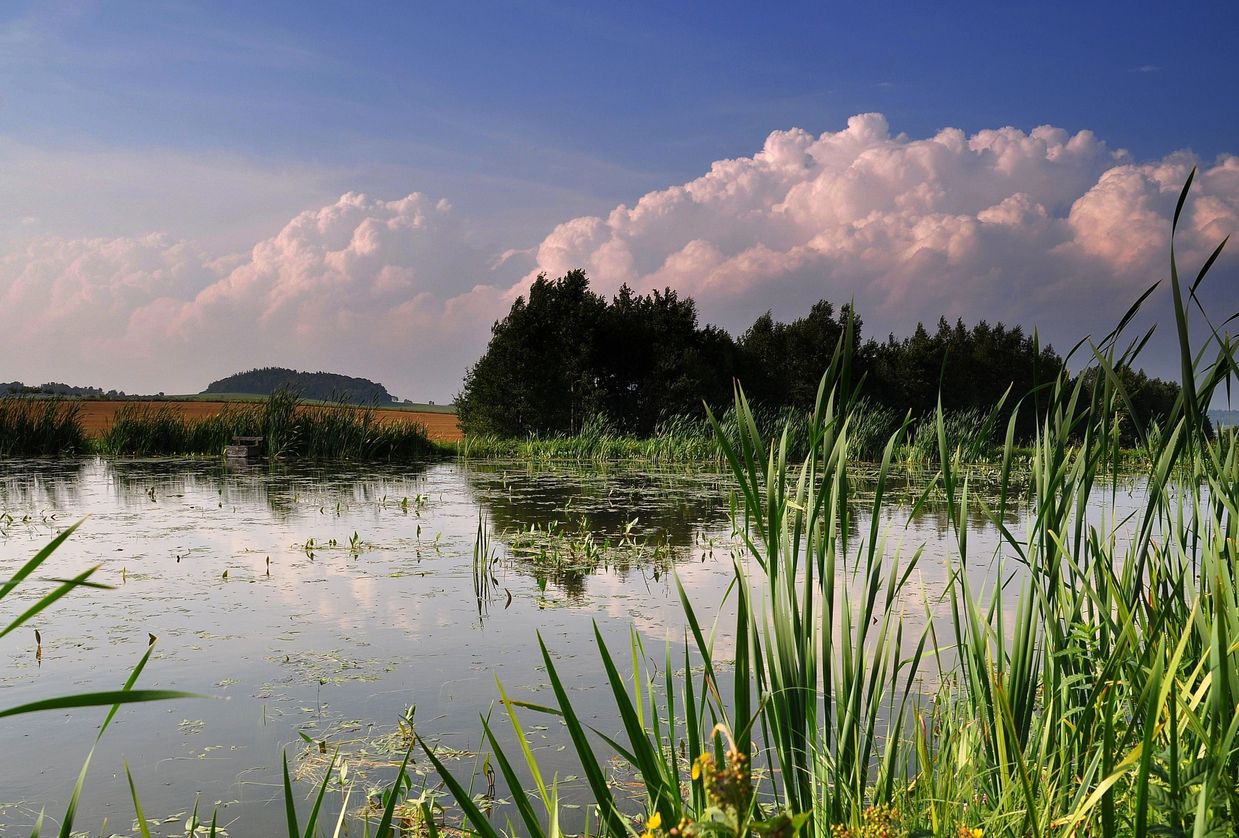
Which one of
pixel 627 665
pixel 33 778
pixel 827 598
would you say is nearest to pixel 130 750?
pixel 33 778

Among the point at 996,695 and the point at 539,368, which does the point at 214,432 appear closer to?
the point at 539,368

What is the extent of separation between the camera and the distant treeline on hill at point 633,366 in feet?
86.1

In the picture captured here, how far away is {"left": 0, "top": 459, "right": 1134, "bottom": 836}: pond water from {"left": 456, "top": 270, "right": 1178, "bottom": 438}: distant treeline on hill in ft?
49.5

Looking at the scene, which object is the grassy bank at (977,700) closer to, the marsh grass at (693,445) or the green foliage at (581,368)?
the marsh grass at (693,445)

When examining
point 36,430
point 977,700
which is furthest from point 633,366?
point 977,700

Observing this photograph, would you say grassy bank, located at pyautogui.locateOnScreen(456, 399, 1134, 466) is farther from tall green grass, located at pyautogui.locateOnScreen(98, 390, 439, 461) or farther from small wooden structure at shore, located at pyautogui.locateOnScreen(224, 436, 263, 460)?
small wooden structure at shore, located at pyautogui.locateOnScreen(224, 436, 263, 460)

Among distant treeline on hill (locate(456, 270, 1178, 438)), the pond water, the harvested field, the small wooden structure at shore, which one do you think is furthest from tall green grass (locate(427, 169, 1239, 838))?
distant treeline on hill (locate(456, 270, 1178, 438))

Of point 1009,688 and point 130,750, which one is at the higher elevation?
point 1009,688

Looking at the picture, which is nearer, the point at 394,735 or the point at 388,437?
the point at 394,735

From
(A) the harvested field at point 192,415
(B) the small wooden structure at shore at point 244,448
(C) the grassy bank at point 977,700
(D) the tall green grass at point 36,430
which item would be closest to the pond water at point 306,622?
(C) the grassy bank at point 977,700

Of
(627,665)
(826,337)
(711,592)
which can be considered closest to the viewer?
(627,665)

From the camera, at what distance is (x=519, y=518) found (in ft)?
31.1

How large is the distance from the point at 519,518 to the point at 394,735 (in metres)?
6.07

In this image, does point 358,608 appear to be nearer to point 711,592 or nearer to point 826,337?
point 711,592
